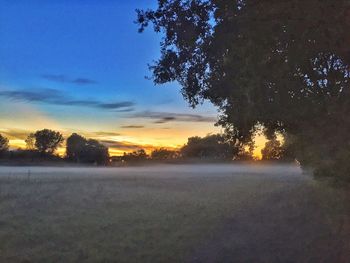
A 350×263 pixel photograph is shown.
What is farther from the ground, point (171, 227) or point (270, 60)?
point (270, 60)

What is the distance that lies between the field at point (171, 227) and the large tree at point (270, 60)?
118 inches

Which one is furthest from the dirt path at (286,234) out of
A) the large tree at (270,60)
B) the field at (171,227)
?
the large tree at (270,60)

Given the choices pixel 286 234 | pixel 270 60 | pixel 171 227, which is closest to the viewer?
pixel 270 60

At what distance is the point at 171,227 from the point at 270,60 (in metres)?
8.54

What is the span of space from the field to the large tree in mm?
3000

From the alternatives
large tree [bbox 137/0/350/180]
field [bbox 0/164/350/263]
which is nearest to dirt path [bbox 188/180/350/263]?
field [bbox 0/164/350/263]

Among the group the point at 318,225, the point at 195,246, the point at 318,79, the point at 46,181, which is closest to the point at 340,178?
the point at 318,225

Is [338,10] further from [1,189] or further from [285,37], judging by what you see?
[1,189]

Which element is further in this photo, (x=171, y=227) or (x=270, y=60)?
(x=171, y=227)

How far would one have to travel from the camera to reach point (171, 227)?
19359mm

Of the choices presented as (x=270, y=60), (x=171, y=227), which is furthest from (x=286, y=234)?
(x=270, y=60)

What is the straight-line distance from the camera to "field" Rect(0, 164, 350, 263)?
14.5m

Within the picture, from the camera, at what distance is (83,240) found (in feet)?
54.4

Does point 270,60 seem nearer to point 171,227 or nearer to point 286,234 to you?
point 286,234
